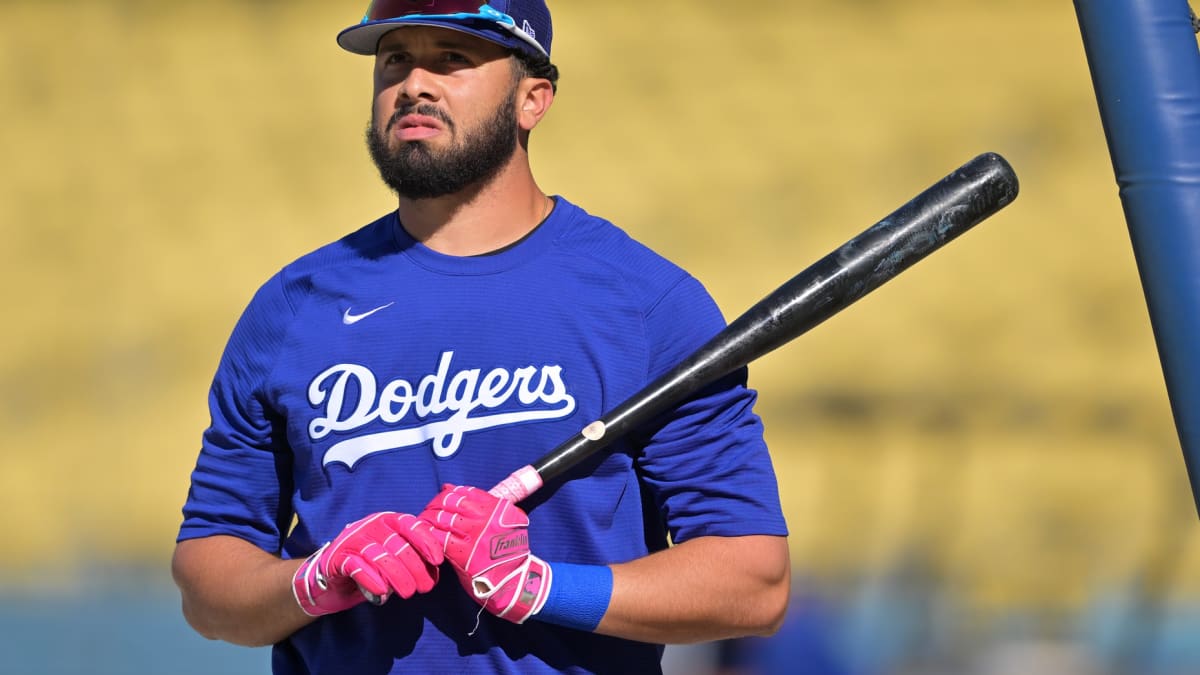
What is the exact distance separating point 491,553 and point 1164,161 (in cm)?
90

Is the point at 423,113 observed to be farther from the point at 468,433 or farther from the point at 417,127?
the point at 468,433

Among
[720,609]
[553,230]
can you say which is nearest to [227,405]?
[553,230]

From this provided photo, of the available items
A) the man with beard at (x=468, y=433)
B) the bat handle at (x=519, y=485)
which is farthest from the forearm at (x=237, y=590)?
the bat handle at (x=519, y=485)

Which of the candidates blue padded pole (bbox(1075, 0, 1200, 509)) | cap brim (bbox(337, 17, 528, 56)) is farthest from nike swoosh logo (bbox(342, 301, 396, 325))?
blue padded pole (bbox(1075, 0, 1200, 509))

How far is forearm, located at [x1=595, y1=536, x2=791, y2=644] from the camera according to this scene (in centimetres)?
166

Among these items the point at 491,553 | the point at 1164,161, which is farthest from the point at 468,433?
the point at 1164,161

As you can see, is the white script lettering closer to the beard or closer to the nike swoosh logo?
the nike swoosh logo

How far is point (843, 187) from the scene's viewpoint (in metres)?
4.79

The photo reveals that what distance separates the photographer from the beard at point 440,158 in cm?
182

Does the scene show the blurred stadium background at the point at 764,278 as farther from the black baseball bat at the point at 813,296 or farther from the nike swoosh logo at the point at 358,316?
the nike swoosh logo at the point at 358,316

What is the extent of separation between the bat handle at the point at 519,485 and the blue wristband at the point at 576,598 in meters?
0.10

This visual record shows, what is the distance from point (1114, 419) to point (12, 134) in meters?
4.11

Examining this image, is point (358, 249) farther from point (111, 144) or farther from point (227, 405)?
point (111, 144)

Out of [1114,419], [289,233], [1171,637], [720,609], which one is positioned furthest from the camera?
[289,233]
